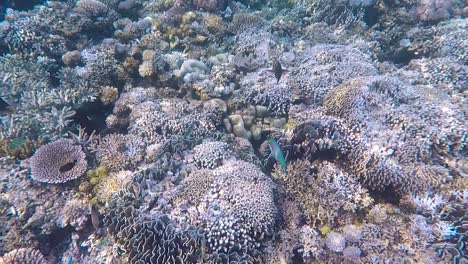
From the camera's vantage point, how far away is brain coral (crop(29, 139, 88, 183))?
402cm

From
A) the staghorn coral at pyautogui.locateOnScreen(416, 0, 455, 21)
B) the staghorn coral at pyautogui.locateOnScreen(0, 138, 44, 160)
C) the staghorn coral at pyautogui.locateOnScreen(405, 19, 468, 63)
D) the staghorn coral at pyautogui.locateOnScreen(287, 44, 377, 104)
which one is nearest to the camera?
the staghorn coral at pyautogui.locateOnScreen(0, 138, 44, 160)

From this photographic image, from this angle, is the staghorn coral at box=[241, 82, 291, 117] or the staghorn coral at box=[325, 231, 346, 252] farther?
the staghorn coral at box=[241, 82, 291, 117]

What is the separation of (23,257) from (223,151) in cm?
297

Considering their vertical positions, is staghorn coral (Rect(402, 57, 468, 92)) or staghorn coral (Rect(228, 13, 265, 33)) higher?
staghorn coral (Rect(228, 13, 265, 33))

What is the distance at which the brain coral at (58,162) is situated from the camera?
4020 mm

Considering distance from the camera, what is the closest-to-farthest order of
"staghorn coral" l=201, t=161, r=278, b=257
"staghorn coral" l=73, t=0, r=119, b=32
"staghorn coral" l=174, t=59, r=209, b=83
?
1. "staghorn coral" l=201, t=161, r=278, b=257
2. "staghorn coral" l=174, t=59, r=209, b=83
3. "staghorn coral" l=73, t=0, r=119, b=32

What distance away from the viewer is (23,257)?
3365 mm

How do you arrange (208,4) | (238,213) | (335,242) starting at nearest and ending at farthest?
1. (238,213)
2. (335,242)
3. (208,4)

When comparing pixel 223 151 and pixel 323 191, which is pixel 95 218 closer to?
pixel 223 151

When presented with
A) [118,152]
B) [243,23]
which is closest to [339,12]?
[243,23]

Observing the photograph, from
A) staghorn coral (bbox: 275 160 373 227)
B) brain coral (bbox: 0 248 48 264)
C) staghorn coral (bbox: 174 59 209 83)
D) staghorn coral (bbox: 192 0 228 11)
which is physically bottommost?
staghorn coral (bbox: 275 160 373 227)

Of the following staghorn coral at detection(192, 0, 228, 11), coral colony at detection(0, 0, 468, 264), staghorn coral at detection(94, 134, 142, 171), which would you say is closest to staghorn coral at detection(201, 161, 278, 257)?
coral colony at detection(0, 0, 468, 264)

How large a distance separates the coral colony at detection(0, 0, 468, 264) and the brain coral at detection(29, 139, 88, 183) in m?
0.02

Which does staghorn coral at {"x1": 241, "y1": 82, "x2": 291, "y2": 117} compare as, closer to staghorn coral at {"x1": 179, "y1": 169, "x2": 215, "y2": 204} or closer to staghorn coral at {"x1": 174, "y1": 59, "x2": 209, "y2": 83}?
staghorn coral at {"x1": 174, "y1": 59, "x2": 209, "y2": 83}
